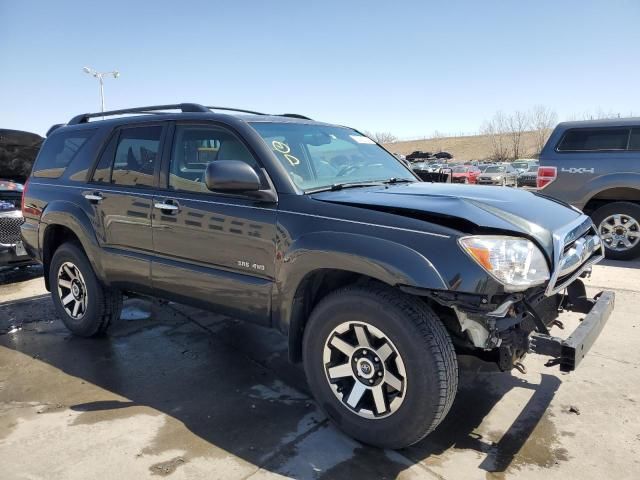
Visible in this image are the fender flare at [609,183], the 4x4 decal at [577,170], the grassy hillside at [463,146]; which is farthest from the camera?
the grassy hillside at [463,146]

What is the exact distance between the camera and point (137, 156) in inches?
158

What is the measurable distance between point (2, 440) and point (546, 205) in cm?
360

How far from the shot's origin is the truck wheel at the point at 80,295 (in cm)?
441

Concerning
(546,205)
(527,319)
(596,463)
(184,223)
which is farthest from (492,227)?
(184,223)

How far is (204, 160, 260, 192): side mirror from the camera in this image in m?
2.97

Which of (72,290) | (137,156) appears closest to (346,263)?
(137,156)

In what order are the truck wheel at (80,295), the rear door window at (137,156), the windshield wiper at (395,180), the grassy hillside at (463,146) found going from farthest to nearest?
the grassy hillside at (463,146), the truck wheel at (80,295), the rear door window at (137,156), the windshield wiper at (395,180)

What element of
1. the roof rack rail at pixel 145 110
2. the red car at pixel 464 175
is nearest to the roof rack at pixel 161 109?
the roof rack rail at pixel 145 110

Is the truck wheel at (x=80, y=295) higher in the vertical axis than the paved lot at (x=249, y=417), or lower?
higher

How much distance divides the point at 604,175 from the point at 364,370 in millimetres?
6107

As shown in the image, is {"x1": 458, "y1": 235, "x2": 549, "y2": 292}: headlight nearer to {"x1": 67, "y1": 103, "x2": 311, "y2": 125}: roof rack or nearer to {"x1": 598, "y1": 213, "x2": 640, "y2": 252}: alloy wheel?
{"x1": 67, "y1": 103, "x2": 311, "y2": 125}: roof rack

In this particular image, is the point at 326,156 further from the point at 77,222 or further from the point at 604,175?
the point at 604,175

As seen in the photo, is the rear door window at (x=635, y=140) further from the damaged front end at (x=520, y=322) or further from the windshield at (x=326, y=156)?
the damaged front end at (x=520, y=322)

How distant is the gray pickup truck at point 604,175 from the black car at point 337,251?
4.39 meters
